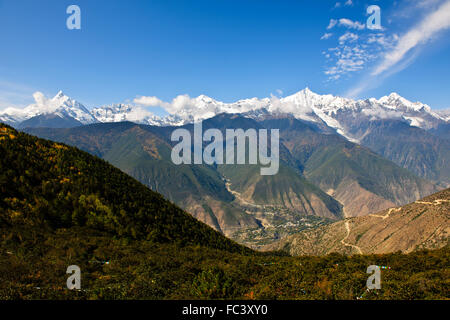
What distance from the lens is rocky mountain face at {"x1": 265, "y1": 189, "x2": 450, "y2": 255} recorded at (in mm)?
127156

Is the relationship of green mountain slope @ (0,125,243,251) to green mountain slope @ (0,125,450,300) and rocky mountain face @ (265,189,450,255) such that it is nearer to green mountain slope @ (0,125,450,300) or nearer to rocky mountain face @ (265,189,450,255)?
green mountain slope @ (0,125,450,300)

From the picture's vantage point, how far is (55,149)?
229 ft

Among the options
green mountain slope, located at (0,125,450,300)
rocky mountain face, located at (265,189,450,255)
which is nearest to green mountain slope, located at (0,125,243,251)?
green mountain slope, located at (0,125,450,300)

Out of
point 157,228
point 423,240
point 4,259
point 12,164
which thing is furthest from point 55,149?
point 423,240

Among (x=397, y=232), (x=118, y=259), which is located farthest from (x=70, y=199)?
(x=397, y=232)

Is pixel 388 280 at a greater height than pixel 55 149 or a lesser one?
lesser

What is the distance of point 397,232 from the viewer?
148 metres

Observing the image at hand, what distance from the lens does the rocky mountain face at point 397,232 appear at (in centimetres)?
12716

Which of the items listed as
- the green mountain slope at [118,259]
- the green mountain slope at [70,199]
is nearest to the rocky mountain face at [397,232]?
the green mountain slope at [70,199]

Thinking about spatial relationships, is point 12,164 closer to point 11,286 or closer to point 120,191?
point 120,191
